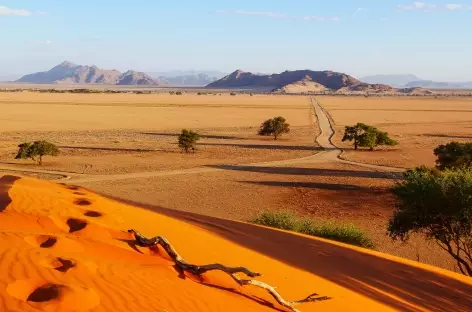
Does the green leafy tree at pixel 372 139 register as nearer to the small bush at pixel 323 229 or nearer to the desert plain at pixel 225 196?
the desert plain at pixel 225 196

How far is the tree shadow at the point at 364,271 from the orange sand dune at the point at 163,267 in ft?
0.11

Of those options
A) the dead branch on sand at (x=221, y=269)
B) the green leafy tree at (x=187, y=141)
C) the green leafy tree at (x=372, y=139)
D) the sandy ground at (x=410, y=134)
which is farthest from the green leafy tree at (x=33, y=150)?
the dead branch on sand at (x=221, y=269)

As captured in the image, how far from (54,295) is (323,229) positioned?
13.6 m

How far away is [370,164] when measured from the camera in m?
42.9

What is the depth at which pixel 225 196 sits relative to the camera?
30344 mm

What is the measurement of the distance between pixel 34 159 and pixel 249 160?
17137 millimetres

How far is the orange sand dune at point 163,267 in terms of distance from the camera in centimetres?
700

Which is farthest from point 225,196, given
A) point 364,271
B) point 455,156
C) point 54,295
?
point 54,295

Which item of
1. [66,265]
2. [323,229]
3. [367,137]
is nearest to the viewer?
[66,265]

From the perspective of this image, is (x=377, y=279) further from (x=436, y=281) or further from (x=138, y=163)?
(x=138, y=163)

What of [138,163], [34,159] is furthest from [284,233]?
[34,159]

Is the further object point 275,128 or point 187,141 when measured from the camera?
point 275,128

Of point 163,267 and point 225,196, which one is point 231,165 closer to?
point 225,196

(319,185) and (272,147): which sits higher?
(319,185)
